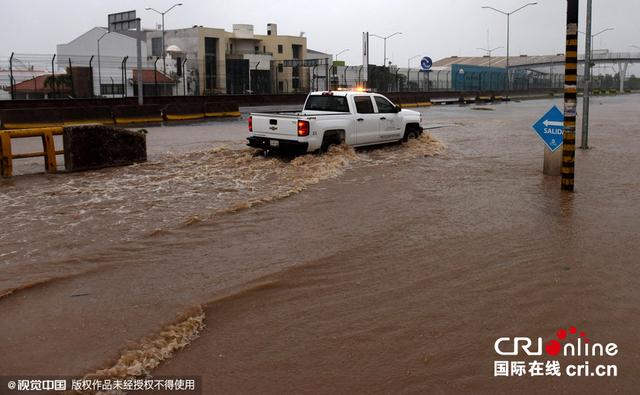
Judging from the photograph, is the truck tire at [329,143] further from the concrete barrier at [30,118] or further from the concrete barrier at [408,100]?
the concrete barrier at [408,100]

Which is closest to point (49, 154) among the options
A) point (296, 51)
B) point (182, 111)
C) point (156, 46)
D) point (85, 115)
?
point (85, 115)

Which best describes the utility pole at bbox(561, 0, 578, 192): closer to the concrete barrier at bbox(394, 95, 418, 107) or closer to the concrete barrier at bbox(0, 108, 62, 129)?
the concrete barrier at bbox(0, 108, 62, 129)

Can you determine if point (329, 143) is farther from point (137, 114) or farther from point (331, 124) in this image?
point (137, 114)

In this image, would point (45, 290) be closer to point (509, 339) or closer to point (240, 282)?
point (240, 282)

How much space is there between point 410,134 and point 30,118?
15.2 metres

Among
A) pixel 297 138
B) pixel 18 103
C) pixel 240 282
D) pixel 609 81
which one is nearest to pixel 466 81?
pixel 609 81

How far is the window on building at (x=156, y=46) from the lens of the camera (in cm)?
8000

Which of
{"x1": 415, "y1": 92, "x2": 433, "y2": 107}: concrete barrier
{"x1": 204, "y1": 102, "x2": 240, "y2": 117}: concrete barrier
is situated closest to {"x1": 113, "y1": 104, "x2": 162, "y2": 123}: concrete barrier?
{"x1": 204, "y1": 102, "x2": 240, "y2": 117}: concrete barrier

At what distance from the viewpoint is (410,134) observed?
17.1 m

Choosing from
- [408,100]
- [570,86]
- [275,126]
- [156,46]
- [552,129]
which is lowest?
[552,129]

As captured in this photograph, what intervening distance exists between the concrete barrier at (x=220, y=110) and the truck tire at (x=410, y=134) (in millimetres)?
16317

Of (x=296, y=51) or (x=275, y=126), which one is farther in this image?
(x=296, y=51)

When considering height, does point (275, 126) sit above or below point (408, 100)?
below

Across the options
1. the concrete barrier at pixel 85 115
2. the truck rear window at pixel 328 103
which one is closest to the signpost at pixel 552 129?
the truck rear window at pixel 328 103
